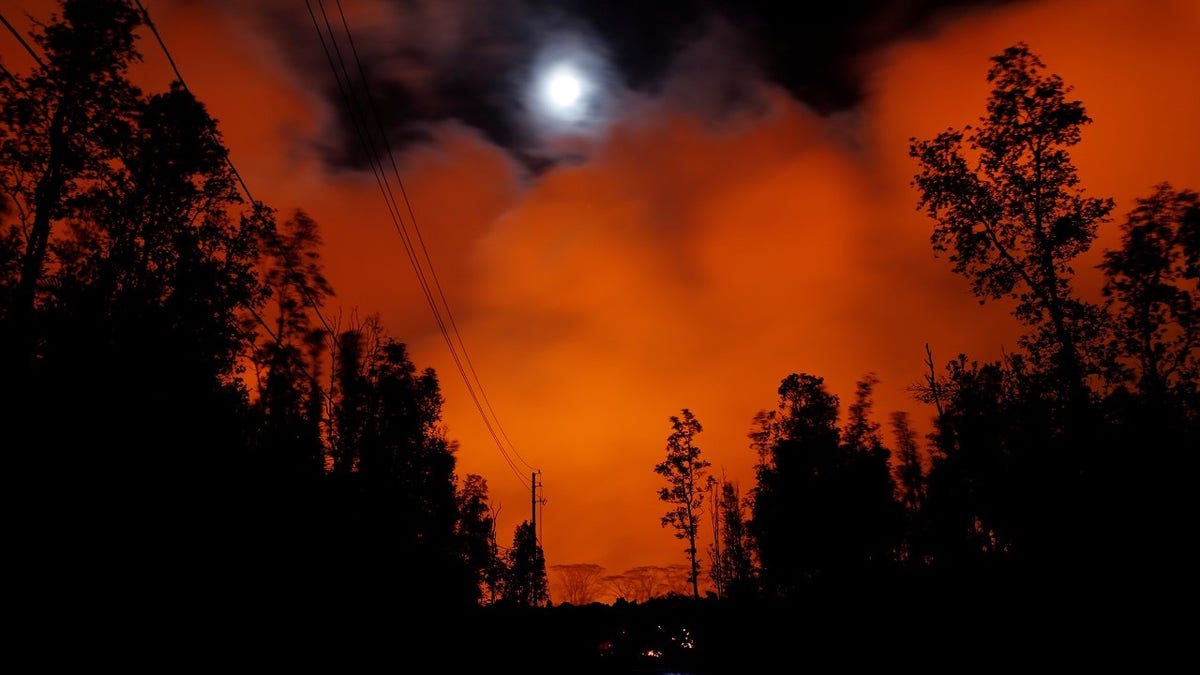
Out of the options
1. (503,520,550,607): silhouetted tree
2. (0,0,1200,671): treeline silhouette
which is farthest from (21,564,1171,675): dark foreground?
(503,520,550,607): silhouetted tree

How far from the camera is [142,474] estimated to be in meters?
13.0

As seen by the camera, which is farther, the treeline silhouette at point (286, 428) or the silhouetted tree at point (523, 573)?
the silhouetted tree at point (523, 573)

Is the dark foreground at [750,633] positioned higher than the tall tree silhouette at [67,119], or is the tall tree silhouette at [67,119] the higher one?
the tall tree silhouette at [67,119]

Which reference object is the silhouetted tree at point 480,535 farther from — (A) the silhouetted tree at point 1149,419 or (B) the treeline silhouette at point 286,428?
(A) the silhouetted tree at point 1149,419

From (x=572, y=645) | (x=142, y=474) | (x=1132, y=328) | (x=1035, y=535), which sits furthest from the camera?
(x=572, y=645)

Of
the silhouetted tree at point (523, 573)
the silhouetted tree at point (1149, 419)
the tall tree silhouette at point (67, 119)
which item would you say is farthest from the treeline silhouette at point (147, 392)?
the silhouetted tree at point (523, 573)

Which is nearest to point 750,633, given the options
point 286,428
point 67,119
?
point 286,428

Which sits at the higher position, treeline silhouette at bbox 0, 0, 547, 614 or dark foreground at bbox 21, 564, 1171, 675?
treeline silhouette at bbox 0, 0, 547, 614

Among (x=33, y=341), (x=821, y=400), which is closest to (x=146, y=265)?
(x=33, y=341)

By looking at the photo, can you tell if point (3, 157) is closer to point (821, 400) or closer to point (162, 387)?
point (162, 387)

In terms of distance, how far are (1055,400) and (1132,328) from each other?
13.0ft

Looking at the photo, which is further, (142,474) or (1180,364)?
(1180,364)

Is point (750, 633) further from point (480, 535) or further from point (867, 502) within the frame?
point (480, 535)

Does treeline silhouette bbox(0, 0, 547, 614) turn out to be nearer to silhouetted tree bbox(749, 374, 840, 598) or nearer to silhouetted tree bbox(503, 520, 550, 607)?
silhouetted tree bbox(749, 374, 840, 598)
